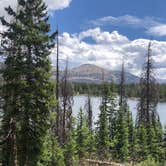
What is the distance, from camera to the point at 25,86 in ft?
73.7

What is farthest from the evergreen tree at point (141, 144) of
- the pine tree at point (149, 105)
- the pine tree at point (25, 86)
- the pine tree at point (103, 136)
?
the pine tree at point (25, 86)

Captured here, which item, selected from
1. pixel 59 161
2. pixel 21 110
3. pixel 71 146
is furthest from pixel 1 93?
pixel 71 146

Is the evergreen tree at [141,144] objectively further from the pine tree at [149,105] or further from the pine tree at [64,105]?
the pine tree at [64,105]

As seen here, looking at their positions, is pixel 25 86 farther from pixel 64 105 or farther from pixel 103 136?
pixel 103 136

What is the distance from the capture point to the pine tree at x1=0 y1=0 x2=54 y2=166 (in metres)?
22.6

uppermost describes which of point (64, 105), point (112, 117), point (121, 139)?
point (64, 105)

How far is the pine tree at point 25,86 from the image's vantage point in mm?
22578

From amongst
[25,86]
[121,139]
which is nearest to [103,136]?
[121,139]

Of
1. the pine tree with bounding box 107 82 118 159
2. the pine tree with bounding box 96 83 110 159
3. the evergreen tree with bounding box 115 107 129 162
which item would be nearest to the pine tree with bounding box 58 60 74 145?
the pine tree with bounding box 96 83 110 159

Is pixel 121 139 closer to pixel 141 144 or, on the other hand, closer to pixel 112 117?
pixel 141 144

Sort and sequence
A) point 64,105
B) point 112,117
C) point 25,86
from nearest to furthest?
point 25,86
point 64,105
point 112,117

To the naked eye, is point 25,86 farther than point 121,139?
No

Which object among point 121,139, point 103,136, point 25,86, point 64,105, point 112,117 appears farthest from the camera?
point 112,117

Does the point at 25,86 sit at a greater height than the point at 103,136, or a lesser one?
greater
